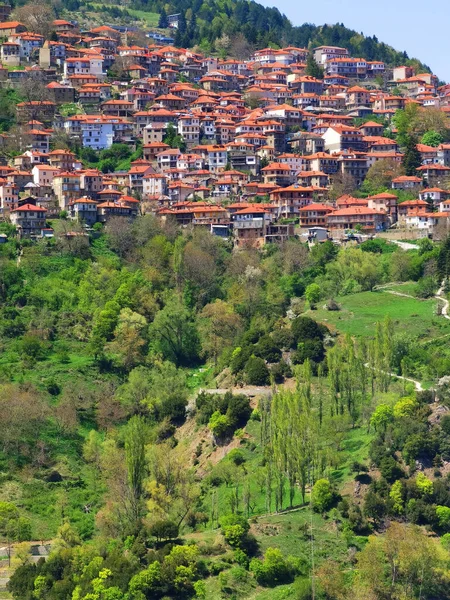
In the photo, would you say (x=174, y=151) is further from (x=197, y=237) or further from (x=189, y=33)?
(x=189, y=33)

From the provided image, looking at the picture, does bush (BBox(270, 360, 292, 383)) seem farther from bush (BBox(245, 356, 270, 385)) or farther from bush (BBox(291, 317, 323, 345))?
bush (BBox(291, 317, 323, 345))

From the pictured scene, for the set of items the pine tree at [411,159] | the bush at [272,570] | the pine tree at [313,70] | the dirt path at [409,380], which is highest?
the pine tree at [313,70]

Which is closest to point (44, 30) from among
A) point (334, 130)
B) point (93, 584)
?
point (334, 130)

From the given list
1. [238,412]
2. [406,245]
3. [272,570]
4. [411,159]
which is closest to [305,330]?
[238,412]

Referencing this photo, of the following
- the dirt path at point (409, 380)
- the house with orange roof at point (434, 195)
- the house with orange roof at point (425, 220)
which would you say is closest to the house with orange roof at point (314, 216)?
the house with orange roof at point (425, 220)

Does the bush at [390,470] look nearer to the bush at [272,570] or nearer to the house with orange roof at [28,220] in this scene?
the bush at [272,570]

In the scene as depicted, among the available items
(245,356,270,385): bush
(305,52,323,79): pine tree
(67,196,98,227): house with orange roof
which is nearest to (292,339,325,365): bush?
(245,356,270,385): bush
